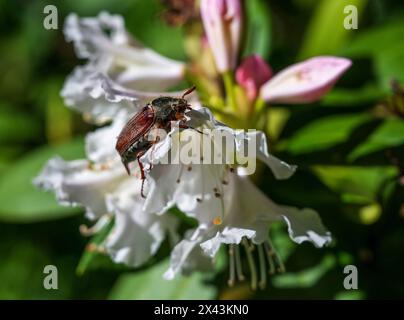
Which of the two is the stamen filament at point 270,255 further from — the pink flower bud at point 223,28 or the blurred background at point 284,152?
the pink flower bud at point 223,28

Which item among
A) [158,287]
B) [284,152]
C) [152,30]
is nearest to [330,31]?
[152,30]

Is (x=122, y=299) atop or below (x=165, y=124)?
below

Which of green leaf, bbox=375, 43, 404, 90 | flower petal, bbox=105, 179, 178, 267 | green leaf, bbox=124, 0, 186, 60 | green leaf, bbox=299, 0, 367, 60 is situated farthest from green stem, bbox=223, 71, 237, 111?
green leaf, bbox=124, 0, 186, 60

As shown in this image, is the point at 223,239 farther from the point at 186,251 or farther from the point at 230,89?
the point at 230,89

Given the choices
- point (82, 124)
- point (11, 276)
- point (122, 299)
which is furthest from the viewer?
point (82, 124)
